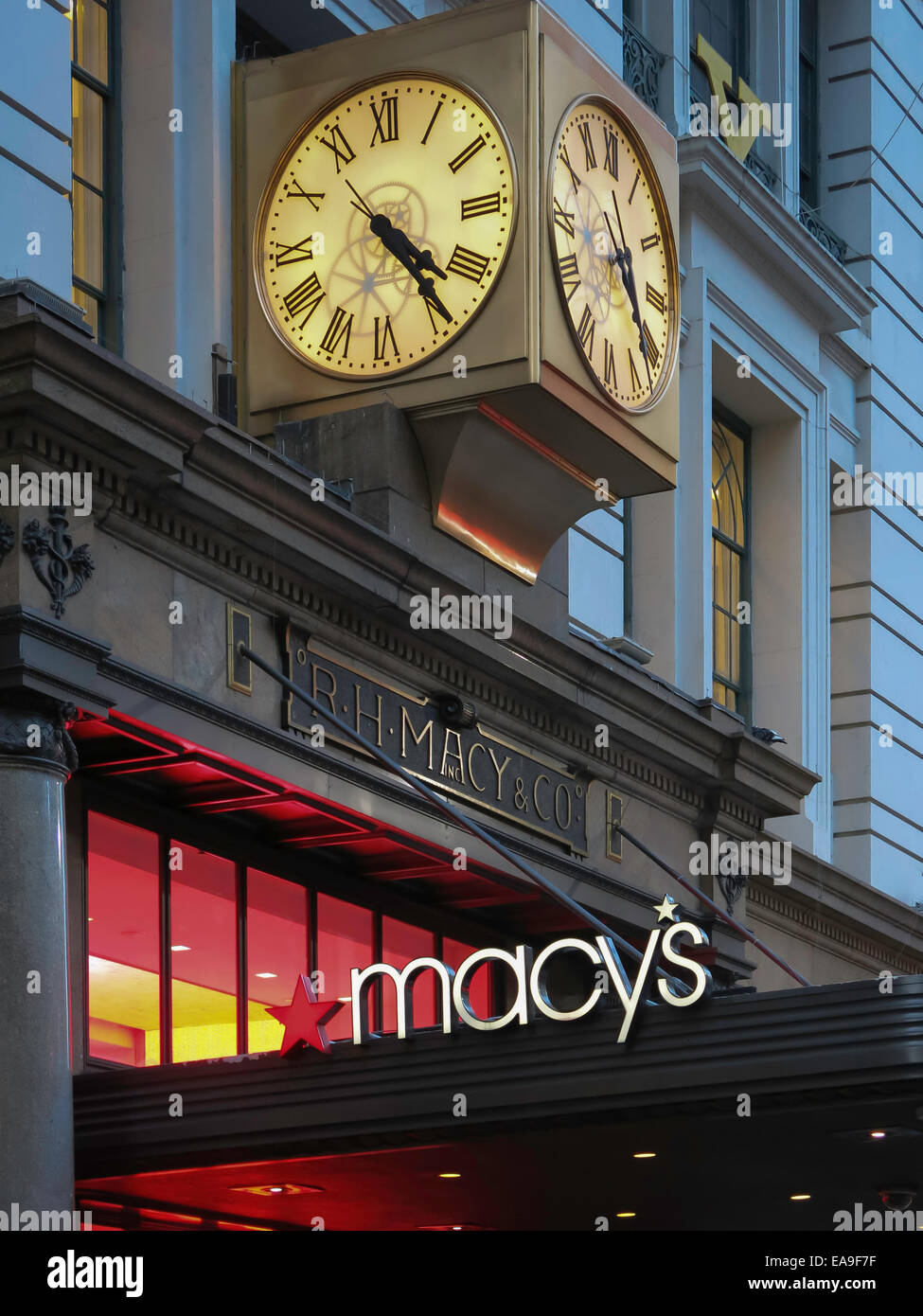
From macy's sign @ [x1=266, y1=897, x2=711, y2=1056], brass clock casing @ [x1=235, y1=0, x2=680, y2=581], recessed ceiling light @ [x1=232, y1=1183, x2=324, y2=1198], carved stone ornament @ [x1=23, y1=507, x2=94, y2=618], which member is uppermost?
brass clock casing @ [x1=235, y1=0, x2=680, y2=581]

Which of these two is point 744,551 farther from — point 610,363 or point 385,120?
point 385,120

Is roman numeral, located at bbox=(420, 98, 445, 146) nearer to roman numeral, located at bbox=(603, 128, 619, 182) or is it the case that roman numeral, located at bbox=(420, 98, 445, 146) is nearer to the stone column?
roman numeral, located at bbox=(603, 128, 619, 182)

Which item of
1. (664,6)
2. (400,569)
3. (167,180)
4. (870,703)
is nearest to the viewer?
(400,569)

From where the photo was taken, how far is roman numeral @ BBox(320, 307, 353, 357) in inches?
712

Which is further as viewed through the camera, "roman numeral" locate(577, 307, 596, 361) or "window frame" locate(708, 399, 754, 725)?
"window frame" locate(708, 399, 754, 725)

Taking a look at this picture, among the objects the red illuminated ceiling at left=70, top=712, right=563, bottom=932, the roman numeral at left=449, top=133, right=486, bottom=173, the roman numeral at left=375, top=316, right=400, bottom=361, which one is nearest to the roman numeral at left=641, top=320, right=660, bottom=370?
the roman numeral at left=449, top=133, right=486, bottom=173

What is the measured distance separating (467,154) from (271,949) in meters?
5.97

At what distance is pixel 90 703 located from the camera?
46.1 ft

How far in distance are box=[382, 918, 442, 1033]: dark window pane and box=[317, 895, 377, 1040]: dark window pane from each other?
11.7 inches

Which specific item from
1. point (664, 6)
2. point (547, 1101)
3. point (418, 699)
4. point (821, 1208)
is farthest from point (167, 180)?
point (664, 6)

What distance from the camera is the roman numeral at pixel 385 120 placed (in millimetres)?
18078

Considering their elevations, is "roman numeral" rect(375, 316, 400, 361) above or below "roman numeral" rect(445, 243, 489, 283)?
below
